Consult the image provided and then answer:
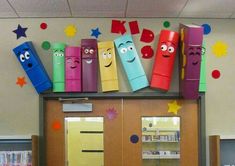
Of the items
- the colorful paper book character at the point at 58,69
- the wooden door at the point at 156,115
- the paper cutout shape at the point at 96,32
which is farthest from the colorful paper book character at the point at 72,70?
the wooden door at the point at 156,115

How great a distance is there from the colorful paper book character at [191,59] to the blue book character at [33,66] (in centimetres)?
134

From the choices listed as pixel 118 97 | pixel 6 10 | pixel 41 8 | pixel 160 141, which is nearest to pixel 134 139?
pixel 160 141

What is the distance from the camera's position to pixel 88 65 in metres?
3.74

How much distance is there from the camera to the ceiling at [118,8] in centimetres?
340

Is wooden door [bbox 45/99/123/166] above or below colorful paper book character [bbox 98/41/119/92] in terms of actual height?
below

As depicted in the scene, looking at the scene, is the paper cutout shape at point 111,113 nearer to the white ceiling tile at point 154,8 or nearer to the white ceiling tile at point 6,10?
the white ceiling tile at point 154,8

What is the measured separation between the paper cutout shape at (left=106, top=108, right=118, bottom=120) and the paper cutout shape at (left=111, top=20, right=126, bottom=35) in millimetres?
797

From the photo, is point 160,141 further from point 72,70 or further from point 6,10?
point 6,10

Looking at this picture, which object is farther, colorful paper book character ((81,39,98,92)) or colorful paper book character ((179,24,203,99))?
→ colorful paper book character ((81,39,98,92))

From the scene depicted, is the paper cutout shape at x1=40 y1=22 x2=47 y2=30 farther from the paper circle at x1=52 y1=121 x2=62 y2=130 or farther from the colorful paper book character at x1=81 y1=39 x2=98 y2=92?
the paper circle at x1=52 y1=121 x2=62 y2=130

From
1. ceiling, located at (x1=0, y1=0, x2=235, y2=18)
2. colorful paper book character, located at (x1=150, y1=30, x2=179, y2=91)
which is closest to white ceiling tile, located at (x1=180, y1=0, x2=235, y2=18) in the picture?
ceiling, located at (x1=0, y1=0, x2=235, y2=18)

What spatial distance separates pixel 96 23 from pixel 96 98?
2.53 ft

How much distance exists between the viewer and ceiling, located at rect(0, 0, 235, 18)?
3.40 meters

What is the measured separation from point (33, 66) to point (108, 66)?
737 mm
